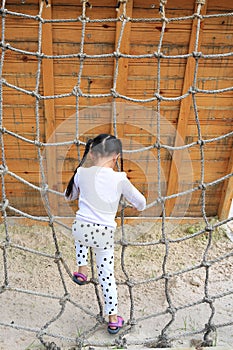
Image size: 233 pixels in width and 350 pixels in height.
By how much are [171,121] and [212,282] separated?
2.95ft

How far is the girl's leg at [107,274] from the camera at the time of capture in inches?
59.3

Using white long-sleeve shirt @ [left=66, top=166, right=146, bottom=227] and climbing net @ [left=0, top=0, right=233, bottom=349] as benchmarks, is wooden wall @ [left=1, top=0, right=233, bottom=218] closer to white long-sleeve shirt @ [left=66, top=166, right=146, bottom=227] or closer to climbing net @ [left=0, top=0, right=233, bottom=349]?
climbing net @ [left=0, top=0, right=233, bottom=349]

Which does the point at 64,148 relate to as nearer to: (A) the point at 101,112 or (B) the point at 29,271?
(A) the point at 101,112

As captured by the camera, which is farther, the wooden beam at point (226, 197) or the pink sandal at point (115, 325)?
the wooden beam at point (226, 197)

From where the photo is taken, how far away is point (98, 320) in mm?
1777

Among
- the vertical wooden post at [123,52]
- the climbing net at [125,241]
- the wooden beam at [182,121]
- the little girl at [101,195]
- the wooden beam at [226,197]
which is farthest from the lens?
the wooden beam at [226,197]

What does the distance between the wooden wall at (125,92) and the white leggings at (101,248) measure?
34 centimetres

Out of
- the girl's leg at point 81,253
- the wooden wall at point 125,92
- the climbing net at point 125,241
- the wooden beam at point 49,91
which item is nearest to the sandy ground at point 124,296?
the climbing net at point 125,241

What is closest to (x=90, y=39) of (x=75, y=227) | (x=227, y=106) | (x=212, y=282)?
(x=227, y=106)

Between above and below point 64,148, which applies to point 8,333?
below

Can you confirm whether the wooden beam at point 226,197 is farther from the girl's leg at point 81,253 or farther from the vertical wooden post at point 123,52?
the girl's leg at point 81,253

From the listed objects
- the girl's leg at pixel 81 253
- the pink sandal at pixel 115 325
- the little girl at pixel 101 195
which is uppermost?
the little girl at pixel 101 195

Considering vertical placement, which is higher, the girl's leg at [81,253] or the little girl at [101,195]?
the little girl at [101,195]

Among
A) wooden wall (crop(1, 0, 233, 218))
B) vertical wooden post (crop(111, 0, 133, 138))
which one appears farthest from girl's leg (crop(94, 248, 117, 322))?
vertical wooden post (crop(111, 0, 133, 138))
